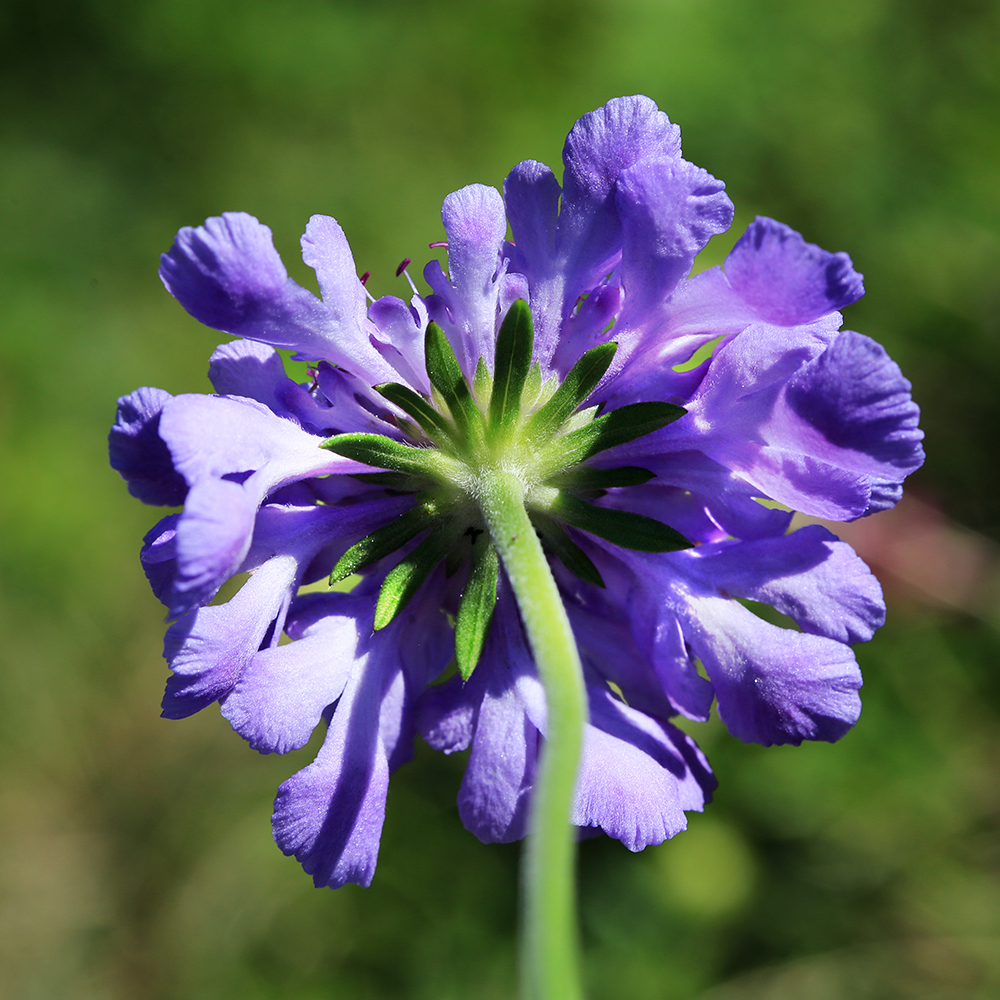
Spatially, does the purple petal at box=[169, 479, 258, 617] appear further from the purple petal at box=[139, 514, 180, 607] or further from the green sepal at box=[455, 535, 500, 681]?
the green sepal at box=[455, 535, 500, 681]

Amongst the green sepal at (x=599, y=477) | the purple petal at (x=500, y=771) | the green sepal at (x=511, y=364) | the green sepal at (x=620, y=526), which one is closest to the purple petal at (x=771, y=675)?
the green sepal at (x=620, y=526)

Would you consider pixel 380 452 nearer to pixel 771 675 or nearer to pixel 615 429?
pixel 615 429

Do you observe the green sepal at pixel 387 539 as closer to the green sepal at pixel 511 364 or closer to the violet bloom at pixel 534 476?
the violet bloom at pixel 534 476

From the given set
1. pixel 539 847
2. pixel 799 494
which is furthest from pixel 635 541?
pixel 539 847

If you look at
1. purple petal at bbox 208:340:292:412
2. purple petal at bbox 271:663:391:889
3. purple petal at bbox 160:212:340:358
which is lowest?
purple petal at bbox 271:663:391:889

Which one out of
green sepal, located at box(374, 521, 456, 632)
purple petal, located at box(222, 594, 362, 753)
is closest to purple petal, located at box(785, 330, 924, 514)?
green sepal, located at box(374, 521, 456, 632)

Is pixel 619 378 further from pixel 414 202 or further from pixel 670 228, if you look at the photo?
pixel 414 202
